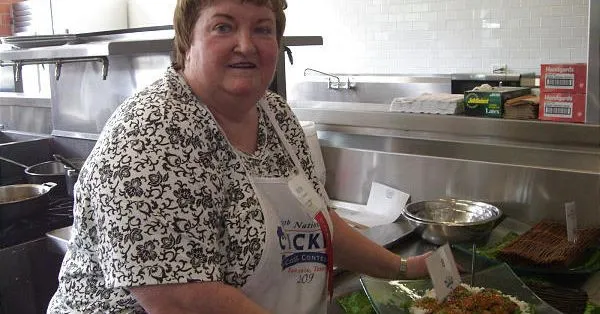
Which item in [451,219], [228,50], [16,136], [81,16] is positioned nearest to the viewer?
[228,50]

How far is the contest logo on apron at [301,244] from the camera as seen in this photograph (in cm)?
118

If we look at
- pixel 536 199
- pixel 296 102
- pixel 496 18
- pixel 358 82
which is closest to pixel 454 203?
pixel 536 199

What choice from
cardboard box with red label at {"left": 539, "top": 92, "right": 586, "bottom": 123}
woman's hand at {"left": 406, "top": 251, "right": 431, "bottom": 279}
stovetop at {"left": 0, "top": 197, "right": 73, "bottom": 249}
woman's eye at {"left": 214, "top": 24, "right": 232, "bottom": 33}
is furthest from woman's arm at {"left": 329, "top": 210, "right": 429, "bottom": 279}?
stovetop at {"left": 0, "top": 197, "right": 73, "bottom": 249}

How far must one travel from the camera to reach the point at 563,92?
1.78 meters

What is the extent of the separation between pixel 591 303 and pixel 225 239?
0.84 metres

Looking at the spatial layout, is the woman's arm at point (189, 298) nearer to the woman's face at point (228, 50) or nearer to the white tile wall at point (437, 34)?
the woman's face at point (228, 50)

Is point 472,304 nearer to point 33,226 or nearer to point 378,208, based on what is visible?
point 378,208

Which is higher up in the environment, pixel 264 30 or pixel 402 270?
pixel 264 30

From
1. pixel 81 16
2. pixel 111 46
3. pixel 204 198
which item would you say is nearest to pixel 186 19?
pixel 204 198

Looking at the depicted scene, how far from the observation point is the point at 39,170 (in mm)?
2713

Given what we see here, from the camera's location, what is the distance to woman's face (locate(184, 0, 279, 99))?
108cm

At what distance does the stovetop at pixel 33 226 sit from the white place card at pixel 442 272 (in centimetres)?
141

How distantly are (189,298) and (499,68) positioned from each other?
388cm

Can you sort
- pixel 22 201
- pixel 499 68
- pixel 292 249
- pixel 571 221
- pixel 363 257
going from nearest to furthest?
pixel 292 249 < pixel 363 257 < pixel 571 221 < pixel 22 201 < pixel 499 68
